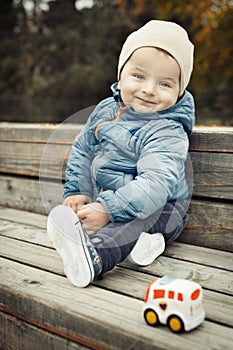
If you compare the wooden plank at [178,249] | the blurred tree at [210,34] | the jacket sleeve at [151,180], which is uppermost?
the jacket sleeve at [151,180]

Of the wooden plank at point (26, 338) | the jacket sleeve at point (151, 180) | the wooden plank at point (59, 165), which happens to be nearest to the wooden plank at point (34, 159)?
the wooden plank at point (59, 165)

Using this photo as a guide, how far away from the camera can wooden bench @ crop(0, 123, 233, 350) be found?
1312mm

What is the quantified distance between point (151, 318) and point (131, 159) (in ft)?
2.41

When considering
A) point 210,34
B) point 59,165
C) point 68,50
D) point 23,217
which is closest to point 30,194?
point 23,217

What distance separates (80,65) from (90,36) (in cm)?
108

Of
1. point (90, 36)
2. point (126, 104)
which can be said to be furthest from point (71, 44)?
point (126, 104)

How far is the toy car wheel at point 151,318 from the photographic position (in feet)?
4.24

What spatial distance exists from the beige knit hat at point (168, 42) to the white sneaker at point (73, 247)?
0.75 m

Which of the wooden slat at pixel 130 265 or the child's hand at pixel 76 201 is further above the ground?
the child's hand at pixel 76 201

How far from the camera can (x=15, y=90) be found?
16.9 meters

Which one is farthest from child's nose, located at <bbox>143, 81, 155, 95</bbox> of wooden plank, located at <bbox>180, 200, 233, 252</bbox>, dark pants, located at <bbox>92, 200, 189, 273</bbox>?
wooden plank, located at <bbox>180, 200, 233, 252</bbox>

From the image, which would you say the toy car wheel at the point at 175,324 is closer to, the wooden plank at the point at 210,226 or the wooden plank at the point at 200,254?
the wooden plank at the point at 200,254

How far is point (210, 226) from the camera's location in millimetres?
2064

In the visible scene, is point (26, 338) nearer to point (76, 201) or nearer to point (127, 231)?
point (127, 231)
